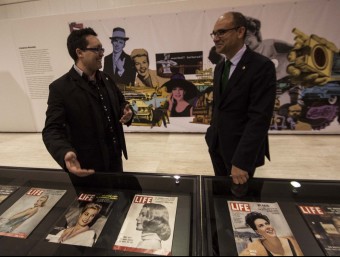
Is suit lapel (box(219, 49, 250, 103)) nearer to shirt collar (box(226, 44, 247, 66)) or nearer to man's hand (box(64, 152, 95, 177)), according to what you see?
shirt collar (box(226, 44, 247, 66))

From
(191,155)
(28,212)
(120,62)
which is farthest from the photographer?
(120,62)

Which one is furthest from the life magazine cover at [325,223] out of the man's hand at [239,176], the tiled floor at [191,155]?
the tiled floor at [191,155]

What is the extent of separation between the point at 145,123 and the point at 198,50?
172 cm

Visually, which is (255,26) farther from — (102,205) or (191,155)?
(102,205)

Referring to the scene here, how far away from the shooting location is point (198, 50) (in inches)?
160

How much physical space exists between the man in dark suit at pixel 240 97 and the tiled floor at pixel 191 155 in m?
1.64

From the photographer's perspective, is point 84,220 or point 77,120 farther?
point 77,120

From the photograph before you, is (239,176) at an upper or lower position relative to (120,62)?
lower

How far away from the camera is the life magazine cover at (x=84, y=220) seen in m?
0.95

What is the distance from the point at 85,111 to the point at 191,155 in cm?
235

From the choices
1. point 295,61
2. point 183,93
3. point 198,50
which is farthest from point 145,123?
Result: point 295,61

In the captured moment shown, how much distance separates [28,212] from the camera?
3.69 feet

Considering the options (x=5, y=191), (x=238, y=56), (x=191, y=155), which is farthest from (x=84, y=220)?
(x=191, y=155)

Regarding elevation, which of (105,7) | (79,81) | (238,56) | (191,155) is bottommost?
(191,155)
